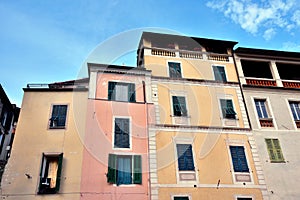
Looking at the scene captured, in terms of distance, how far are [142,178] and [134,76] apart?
742 cm

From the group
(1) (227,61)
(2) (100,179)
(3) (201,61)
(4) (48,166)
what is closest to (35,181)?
(4) (48,166)

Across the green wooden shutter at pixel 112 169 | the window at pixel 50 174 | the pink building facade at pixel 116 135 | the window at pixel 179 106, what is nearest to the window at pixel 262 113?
the window at pixel 179 106

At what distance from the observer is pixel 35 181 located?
15.3m

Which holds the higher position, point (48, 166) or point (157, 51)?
point (157, 51)

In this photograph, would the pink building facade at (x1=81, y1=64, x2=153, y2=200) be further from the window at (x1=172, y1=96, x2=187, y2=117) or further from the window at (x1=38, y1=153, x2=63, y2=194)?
the window at (x1=172, y1=96, x2=187, y2=117)

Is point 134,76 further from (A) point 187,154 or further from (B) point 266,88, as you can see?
(B) point 266,88

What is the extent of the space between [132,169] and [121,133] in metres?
2.43

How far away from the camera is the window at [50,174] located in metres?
15.2

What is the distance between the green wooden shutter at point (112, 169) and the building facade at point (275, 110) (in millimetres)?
9494

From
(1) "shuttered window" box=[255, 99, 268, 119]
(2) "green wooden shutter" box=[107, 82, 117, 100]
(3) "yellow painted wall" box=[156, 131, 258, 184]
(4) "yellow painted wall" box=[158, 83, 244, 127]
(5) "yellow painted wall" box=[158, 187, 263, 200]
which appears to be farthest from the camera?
(1) "shuttered window" box=[255, 99, 268, 119]

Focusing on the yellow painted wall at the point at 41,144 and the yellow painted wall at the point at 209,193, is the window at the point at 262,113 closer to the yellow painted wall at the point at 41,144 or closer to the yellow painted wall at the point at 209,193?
the yellow painted wall at the point at 209,193

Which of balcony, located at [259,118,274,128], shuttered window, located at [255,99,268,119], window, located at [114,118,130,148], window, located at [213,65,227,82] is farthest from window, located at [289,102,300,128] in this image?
window, located at [114,118,130,148]

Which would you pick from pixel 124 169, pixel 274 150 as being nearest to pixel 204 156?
pixel 274 150

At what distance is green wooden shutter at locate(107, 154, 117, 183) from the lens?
51.4ft
